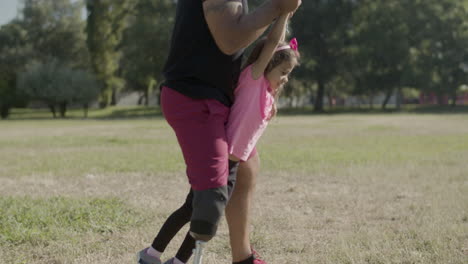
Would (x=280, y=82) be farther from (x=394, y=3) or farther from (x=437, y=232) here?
(x=394, y=3)

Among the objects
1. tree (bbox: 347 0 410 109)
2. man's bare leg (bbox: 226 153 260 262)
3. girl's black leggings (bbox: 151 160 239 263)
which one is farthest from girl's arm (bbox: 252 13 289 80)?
tree (bbox: 347 0 410 109)

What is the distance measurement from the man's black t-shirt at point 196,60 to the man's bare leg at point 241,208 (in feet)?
1.46

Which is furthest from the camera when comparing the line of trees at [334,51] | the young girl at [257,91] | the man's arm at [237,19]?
the line of trees at [334,51]

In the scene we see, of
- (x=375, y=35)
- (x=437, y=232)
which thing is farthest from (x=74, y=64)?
(x=437, y=232)

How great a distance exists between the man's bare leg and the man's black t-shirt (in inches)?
17.5

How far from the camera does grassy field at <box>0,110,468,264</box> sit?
3889 mm

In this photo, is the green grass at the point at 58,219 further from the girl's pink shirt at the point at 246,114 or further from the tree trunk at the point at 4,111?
the tree trunk at the point at 4,111

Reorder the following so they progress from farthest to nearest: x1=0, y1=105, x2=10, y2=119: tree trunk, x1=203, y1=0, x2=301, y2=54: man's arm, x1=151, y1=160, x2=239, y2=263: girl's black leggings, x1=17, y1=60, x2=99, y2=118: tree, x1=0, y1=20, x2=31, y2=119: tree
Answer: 1. x1=0, y1=20, x2=31, y2=119: tree
2. x1=0, y1=105, x2=10, y2=119: tree trunk
3. x1=17, y1=60, x2=99, y2=118: tree
4. x1=151, y1=160, x2=239, y2=263: girl's black leggings
5. x1=203, y1=0, x2=301, y2=54: man's arm

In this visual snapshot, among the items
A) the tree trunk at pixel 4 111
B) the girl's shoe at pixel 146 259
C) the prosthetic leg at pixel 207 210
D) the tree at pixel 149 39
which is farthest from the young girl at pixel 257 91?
the tree trunk at pixel 4 111

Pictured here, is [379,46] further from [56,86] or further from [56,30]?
[56,30]

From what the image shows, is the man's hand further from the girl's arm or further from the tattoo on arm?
the tattoo on arm

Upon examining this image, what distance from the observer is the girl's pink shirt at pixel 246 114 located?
2715 millimetres

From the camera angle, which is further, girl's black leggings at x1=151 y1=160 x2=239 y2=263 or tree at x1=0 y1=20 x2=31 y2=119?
tree at x1=0 y1=20 x2=31 y2=119

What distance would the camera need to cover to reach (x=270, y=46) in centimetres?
264
